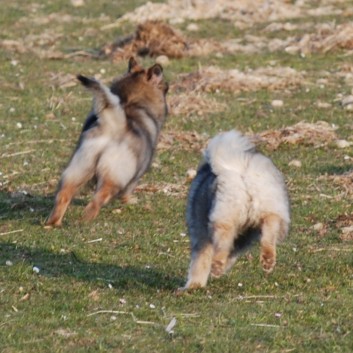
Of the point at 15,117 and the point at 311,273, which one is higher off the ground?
the point at 311,273

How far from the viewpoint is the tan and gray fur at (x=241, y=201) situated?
7160 mm

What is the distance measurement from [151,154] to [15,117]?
5186 mm

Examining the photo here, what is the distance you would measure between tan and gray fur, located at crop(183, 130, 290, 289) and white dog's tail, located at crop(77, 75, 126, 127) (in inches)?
102

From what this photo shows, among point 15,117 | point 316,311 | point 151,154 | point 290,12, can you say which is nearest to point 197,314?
point 316,311

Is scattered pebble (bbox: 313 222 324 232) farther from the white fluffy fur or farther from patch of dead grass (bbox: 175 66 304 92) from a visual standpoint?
patch of dead grass (bbox: 175 66 304 92)

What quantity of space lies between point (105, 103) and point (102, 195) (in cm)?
86

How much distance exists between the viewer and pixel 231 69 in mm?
18703

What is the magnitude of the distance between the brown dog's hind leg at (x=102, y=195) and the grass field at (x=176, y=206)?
160mm

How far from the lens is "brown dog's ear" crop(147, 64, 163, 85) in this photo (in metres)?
11.8

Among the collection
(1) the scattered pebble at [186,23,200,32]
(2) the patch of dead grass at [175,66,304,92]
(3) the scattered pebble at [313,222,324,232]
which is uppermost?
(3) the scattered pebble at [313,222,324,232]

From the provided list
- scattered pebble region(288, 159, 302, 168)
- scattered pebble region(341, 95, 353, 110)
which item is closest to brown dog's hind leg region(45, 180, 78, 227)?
scattered pebble region(288, 159, 302, 168)

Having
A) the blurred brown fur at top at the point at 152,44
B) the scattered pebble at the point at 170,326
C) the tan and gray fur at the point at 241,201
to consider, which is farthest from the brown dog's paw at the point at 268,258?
the blurred brown fur at top at the point at 152,44

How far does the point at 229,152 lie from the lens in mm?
7285

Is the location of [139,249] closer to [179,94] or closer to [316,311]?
[316,311]
